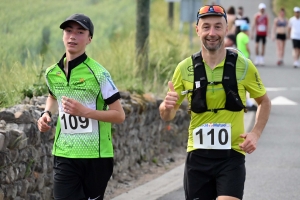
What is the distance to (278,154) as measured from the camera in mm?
11766

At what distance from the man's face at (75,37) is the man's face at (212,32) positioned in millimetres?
887

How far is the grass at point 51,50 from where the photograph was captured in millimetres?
9141

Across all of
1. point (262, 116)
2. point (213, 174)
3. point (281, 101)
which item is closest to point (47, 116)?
point (213, 174)

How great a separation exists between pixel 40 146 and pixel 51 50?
5600 millimetres

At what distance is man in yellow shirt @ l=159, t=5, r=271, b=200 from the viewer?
5.47 metres

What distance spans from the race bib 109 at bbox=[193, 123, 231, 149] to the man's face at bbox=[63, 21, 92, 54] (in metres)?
1.06

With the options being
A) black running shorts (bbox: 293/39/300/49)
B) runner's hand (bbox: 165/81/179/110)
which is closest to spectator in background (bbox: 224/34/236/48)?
runner's hand (bbox: 165/81/179/110)

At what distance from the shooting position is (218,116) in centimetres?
554

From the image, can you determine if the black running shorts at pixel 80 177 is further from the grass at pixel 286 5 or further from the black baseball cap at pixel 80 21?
the grass at pixel 286 5

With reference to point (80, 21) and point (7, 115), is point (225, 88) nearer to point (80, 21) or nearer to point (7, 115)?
point (80, 21)

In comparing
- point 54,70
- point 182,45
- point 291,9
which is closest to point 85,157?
point 54,70

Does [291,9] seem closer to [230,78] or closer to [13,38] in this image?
[13,38]

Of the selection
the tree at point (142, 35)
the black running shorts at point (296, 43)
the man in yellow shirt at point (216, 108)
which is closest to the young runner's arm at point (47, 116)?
the man in yellow shirt at point (216, 108)

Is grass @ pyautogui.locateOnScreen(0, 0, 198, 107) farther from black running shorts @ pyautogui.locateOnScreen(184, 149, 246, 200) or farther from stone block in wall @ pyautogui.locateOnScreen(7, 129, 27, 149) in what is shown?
black running shorts @ pyautogui.locateOnScreen(184, 149, 246, 200)
